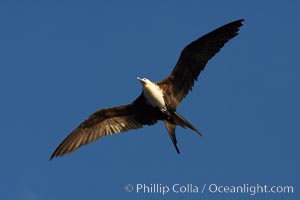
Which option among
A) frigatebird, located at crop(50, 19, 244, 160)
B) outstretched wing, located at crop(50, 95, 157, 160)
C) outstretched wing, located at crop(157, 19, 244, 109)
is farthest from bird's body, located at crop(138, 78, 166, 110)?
outstretched wing, located at crop(50, 95, 157, 160)

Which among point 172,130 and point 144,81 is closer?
point 172,130

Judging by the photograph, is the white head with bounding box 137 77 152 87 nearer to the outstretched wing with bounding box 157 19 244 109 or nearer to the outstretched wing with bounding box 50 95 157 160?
the outstretched wing with bounding box 157 19 244 109

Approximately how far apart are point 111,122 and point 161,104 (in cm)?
151

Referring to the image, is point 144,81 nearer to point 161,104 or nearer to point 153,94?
point 153,94

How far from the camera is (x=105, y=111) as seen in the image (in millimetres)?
19656

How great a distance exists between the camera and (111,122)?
19734 mm

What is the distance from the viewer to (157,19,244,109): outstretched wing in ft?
61.8

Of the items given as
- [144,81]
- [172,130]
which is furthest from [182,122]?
[144,81]

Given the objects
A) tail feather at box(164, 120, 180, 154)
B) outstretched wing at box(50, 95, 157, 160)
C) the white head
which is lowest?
tail feather at box(164, 120, 180, 154)

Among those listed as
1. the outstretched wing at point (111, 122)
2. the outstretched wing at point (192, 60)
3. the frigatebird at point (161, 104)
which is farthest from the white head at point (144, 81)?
the outstretched wing at point (111, 122)

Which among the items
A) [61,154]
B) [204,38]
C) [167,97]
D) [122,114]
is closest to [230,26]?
[204,38]

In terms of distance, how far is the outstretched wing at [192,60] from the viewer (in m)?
18.8

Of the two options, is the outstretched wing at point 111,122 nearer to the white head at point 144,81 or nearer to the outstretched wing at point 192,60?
the white head at point 144,81

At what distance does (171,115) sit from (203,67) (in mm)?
1397
